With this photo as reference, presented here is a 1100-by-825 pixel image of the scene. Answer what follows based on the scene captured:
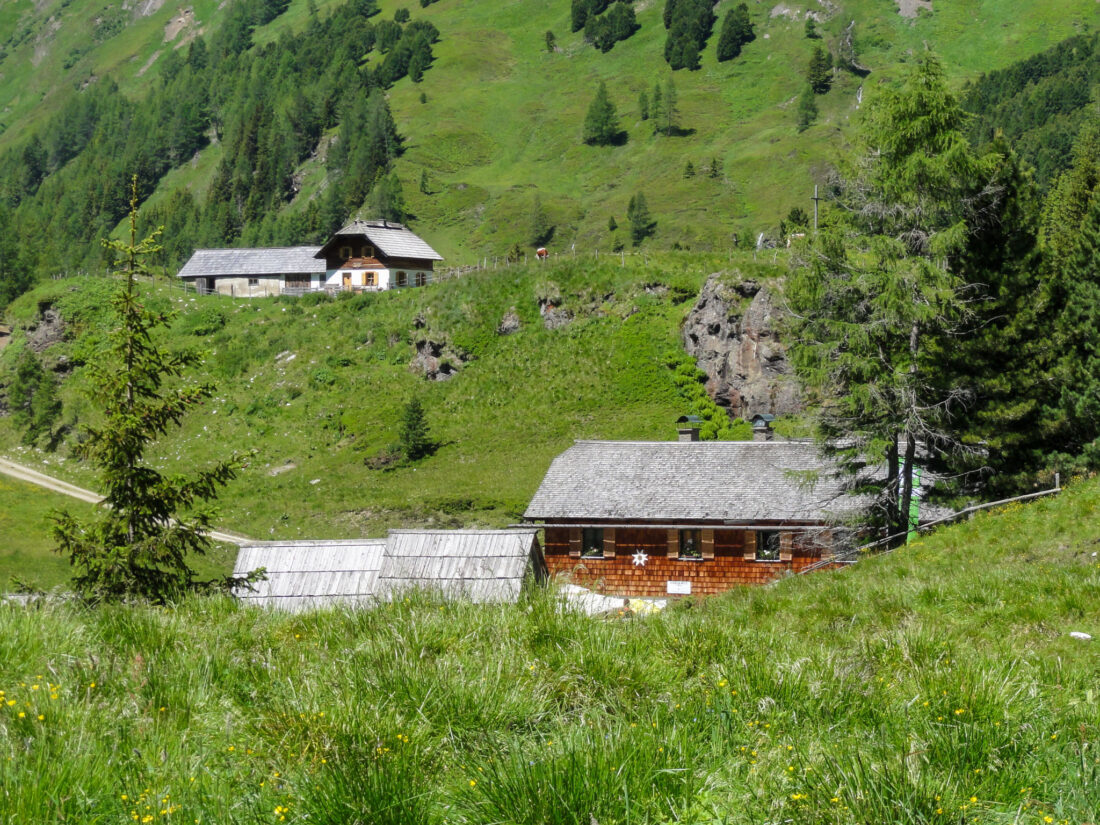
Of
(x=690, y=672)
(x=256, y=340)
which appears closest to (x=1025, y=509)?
(x=690, y=672)

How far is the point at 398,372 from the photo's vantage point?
61.0 metres

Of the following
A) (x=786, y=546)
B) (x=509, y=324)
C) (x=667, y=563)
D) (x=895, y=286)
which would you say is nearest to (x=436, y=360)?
(x=509, y=324)

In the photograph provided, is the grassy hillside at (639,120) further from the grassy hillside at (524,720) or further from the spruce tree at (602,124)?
the grassy hillside at (524,720)

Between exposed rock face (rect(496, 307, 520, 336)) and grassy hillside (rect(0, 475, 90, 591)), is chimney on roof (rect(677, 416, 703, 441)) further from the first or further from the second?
grassy hillside (rect(0, 475, 90, 591))

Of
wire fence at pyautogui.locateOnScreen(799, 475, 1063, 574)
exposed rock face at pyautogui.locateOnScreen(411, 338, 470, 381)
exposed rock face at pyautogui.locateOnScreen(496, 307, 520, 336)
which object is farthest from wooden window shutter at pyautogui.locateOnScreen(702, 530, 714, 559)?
exposed rock face at pyautogui.locateOnScreen(496, 307, 520, 336)

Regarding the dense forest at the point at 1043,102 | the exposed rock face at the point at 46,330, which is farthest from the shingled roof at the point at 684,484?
the dense forest at the point at 1043,102

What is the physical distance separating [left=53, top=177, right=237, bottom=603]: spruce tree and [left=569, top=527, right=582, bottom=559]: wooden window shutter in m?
16.6

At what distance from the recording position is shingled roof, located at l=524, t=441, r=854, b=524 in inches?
1287

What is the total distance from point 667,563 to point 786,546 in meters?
4.19

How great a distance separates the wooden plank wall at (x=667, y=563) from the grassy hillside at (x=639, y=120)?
60.3 metres

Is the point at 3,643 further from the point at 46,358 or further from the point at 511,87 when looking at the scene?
the point at 511,87

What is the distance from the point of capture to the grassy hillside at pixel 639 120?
114125mm

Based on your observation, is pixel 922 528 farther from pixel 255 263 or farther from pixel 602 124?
pixel 602 124

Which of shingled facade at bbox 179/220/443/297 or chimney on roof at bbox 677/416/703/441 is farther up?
shingled facade at bbox 179/220/443/297
